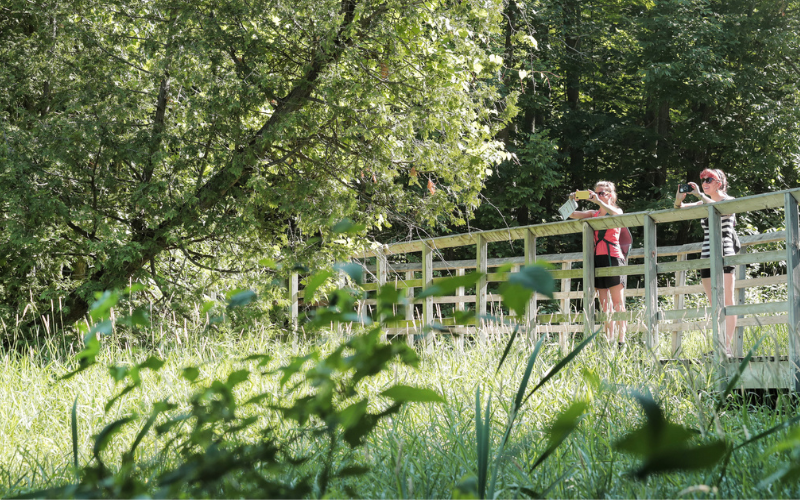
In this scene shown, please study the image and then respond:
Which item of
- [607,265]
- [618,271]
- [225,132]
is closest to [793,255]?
[618,271]

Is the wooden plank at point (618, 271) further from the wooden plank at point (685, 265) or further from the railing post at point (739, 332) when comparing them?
the railing post at point (739, 332)

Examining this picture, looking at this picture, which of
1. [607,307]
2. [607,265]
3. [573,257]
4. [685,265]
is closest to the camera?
Answer: [607,307]

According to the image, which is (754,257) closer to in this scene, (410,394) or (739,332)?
(739,332)

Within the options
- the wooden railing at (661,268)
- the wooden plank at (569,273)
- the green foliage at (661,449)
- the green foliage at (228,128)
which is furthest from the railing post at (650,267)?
the green foliage at (661,449)

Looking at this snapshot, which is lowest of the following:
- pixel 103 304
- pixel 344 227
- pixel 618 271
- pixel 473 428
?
pixel 473 428

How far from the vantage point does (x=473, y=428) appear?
10.6 feet

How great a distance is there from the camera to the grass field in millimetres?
Answer: 2168

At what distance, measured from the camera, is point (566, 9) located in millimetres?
16922

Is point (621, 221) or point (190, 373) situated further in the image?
point (621, 221)

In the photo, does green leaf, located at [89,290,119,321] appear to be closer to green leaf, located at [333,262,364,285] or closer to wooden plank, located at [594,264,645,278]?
green leaf, located at [333,262,364,285]

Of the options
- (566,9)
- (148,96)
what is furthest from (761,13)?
(148,96)

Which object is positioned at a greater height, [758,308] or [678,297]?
[678,297]

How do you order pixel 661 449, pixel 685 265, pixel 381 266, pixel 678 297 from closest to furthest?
pixel 661 449, pixel 685 265, pixel 381 266, pixel 678 297

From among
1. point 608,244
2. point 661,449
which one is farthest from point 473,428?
point 608,244
